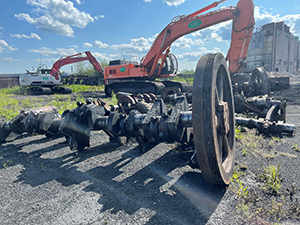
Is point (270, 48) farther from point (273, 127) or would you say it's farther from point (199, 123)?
point (199, 123)

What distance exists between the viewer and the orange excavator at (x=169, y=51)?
10398 millimetres

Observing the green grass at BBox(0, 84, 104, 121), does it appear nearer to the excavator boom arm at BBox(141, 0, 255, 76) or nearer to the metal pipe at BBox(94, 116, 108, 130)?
the metal pipe at BBox(94, 116, 108, 130)

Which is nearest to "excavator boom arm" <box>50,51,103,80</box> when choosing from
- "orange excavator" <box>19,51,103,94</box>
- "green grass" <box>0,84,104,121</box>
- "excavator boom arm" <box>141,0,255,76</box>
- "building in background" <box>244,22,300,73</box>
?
"orange excavator" <box>19,51,103,94</box>

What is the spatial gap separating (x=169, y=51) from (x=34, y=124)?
966 cm

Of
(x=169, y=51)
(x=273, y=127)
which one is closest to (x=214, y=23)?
(x=169, y=51)

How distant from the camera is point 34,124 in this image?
3682 millimetres

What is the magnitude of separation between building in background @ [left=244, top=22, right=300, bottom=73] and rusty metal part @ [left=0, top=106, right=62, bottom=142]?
37402mm

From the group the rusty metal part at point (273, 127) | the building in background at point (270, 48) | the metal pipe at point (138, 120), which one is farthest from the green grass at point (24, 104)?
the building in background at point (270, 48)

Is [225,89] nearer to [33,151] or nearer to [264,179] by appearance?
[264,179]

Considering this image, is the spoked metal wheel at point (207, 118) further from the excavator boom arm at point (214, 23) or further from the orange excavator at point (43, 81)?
the orange excavator at point (43, 81)

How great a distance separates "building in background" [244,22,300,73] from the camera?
3750 cm

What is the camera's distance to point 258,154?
126 inches

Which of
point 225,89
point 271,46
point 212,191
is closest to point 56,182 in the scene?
point 212,191

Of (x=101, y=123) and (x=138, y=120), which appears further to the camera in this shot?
(x=101, y=123)
